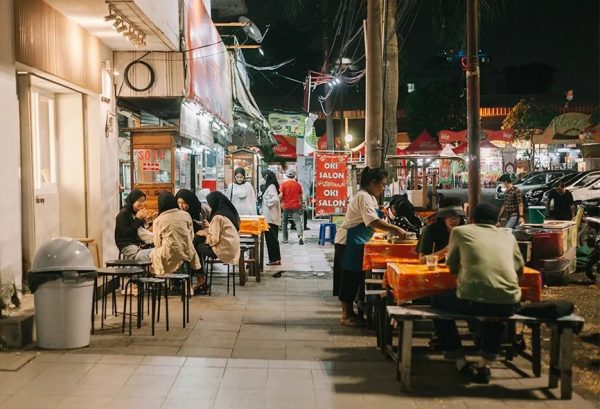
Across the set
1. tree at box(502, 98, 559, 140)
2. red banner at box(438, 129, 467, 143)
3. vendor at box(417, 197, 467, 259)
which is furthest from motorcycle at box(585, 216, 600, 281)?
tree at box(502, 98, 559, 140)

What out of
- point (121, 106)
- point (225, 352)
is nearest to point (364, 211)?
point (225, 352)

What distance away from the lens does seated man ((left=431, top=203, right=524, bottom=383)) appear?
5449 millimetres

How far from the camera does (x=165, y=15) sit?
10.0 meters

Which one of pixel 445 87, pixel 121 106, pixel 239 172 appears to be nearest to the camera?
pixel 121 106

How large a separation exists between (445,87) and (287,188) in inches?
1064

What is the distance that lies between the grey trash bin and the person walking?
7.22 m

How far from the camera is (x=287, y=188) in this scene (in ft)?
57.2

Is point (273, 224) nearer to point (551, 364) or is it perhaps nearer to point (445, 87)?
point (551, 364)

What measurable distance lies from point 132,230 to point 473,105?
19.5 feet

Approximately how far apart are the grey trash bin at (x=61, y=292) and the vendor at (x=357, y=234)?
324 centimetres

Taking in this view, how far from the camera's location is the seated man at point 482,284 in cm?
545

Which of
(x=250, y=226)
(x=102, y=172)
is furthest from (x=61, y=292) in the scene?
(x=250, y=226)

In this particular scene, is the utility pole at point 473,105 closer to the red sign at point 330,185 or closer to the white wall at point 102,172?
the red sign at point 330,185

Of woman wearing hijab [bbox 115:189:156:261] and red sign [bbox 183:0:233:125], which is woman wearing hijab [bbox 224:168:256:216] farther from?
woman wearing hijab [bbox 115:189:156:261]
